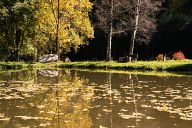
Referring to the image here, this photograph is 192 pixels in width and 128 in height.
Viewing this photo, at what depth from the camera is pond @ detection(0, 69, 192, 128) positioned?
46.0 ft

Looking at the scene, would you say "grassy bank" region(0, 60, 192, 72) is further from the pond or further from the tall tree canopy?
the pond

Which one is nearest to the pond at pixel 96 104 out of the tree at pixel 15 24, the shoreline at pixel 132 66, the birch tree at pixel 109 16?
the shoreline at pixel 132 66

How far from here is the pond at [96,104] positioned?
46.0ft

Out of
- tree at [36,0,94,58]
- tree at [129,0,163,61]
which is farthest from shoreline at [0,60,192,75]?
tree at [36,0,94,58]

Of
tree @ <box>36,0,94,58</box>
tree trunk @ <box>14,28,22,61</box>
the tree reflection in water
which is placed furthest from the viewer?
tree trunk @ <box>14,28,22,61</box>

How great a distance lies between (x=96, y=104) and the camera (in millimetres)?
17625

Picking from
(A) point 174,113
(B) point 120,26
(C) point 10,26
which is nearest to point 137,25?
(B) point 120,26

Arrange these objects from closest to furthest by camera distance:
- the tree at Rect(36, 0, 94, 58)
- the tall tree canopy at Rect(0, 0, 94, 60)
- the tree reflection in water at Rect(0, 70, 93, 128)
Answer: the tree reflection in water at Rect(0, 70, 93, 128), the tall tree canopy at Rect(0, 0, 94, 60), the tree at Rect(36, 0, 94, 58)

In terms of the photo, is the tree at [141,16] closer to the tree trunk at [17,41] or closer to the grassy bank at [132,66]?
the grassy bank at [132,66]

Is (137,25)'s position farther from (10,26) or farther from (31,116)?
(31,116)

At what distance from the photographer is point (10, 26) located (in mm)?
46406

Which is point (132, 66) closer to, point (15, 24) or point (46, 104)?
point (15, 24)

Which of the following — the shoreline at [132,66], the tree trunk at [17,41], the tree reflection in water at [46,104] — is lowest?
the tree reflection in water at [46,104]

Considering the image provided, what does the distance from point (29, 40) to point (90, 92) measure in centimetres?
2773
